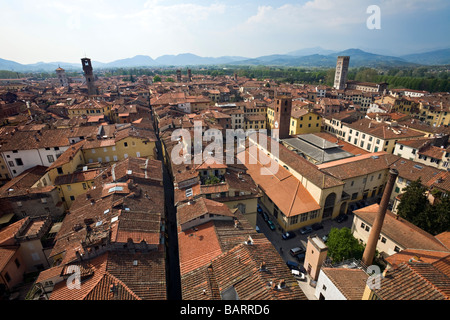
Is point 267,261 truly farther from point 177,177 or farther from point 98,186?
point 98,186

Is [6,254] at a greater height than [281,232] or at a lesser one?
greater

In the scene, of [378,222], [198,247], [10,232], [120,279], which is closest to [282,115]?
[378,222]

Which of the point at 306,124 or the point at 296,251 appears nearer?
the point at 296,251

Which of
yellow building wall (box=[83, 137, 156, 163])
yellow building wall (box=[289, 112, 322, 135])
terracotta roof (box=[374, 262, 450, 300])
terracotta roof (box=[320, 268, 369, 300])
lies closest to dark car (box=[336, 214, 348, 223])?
terracotta roof (box=[320, 268, 369, 300])

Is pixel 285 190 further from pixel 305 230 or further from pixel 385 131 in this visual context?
pixel 385 131

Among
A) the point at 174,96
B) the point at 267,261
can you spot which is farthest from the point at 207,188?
the point at 174,96

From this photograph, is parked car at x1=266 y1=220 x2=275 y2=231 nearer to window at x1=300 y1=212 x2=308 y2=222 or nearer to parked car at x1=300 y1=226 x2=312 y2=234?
parked car at x1=300 y1=226 x2=312 y2=234

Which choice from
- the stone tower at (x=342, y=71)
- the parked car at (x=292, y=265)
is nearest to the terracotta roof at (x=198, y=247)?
the parked car at (x=292, y=265)
